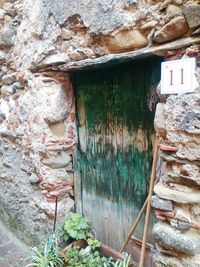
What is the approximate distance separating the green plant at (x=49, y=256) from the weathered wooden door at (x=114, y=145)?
411 millimetres

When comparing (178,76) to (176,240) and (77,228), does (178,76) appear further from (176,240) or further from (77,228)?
(77,228)

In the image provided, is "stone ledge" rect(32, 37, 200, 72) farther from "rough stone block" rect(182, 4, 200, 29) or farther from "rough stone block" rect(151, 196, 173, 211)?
"rough stone block" rect(151, 196, 173, 211)

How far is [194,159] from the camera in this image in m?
1.45

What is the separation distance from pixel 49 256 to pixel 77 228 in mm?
322

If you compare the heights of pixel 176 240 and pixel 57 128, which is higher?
pixel 57 128

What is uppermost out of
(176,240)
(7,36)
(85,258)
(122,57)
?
(7,36)

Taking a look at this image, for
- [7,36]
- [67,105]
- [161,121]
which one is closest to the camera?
[161,121]

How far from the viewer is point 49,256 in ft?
7.50

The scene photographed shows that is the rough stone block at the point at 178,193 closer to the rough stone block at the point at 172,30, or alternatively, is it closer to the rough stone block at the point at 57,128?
the rough stone block at the point at 172,30

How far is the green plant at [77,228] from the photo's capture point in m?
2.38

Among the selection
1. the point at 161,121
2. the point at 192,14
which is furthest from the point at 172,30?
the point at 161,121

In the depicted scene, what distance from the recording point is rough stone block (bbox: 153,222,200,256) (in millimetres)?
1477

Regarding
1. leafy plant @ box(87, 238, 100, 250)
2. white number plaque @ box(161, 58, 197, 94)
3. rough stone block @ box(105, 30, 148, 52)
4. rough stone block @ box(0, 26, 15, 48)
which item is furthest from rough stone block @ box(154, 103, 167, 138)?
rough stone block @ box(0, 26, 15, 48)

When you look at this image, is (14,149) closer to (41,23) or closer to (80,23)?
(41,23)
